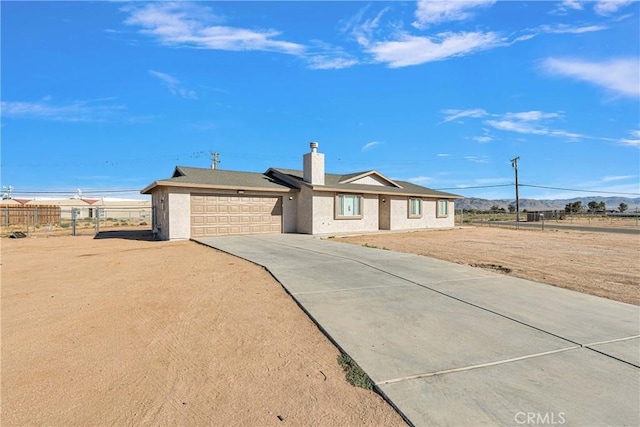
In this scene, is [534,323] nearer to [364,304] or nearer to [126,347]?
[364,304]

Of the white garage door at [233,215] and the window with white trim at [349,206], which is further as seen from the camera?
the window with white trim at [349,206]

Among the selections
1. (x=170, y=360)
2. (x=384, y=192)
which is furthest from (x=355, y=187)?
(x=170, y=360)

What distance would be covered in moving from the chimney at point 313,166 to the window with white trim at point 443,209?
34.2 feet

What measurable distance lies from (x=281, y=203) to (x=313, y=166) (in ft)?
8.51

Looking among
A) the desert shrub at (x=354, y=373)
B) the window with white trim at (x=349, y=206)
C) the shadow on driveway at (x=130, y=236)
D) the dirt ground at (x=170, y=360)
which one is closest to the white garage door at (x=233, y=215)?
the shadow on driveway at (x=130, y=236)

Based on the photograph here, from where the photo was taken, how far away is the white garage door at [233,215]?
15.7 meters

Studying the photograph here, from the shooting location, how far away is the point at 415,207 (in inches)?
898

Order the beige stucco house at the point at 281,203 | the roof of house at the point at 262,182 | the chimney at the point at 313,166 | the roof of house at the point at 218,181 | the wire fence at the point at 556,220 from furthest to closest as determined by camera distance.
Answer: the wire fence at the point at 556,220 → the chimney at the point at 313,166 → the roof of house at the point at 262,182 → the beige stucco house at the point at 281,203 → the roof of house at the point at 218,181

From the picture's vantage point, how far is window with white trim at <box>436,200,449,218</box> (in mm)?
24547

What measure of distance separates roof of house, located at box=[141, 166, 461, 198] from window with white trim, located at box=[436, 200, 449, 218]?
1056 millimetres

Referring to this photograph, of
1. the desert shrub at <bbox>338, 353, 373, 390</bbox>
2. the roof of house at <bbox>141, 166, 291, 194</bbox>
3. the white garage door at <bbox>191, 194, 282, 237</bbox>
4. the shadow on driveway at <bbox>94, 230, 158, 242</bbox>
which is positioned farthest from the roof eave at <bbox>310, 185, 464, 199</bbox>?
the desert shrub at <bbox>338, 353, 373, 390</bbox>

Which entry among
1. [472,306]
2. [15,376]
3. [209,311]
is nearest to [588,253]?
[472,306]

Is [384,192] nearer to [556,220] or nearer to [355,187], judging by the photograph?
[355,187]

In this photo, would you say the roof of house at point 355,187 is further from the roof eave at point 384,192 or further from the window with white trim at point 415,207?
the window with white trim at point 415,207
